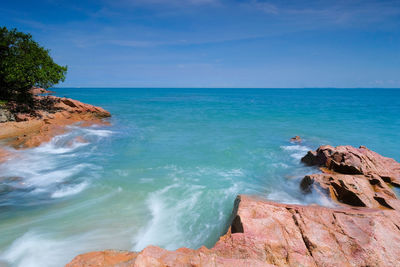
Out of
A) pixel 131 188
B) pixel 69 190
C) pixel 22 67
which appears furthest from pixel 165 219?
pixel 22 67

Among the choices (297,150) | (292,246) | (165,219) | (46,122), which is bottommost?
(165,219)

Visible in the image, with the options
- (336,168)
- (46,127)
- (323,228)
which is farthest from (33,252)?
(46,127)

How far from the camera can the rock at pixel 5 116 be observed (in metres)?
18.1

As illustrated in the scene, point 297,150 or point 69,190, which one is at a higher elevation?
point 297,150

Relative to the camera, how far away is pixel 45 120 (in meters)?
20.6

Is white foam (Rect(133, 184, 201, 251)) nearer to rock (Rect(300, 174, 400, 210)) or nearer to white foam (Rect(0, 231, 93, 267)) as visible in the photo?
white foam (Rect(0, 231, 93, 267))

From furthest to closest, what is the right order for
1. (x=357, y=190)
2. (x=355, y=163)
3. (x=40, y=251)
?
(x=355, y=163) < (x=357, y=190) < (x=40, y=251)

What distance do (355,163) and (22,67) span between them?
26.6 m

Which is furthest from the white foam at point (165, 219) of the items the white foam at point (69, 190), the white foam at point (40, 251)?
the white foam at point (69, 190)

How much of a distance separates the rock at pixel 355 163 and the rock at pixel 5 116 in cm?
2394

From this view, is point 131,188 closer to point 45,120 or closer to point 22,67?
point 45,120

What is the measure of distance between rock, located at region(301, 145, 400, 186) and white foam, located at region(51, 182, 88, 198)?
12.4 m

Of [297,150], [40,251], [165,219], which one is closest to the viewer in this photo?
[40,251]

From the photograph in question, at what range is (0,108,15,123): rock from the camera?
715 inches
